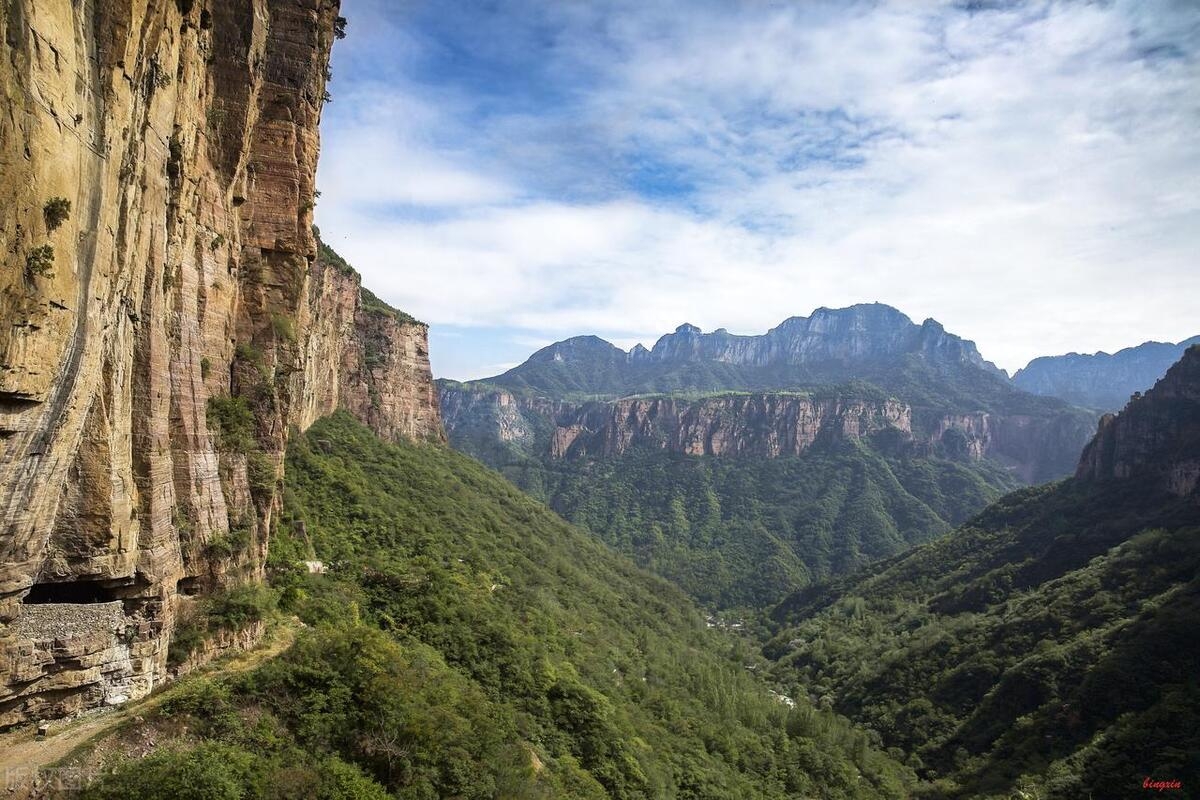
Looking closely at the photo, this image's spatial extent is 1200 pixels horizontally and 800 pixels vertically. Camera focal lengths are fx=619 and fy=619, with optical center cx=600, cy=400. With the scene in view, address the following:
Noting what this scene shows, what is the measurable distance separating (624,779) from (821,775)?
108ft

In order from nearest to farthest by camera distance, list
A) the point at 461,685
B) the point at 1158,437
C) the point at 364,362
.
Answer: the point at 461,685 → the point at 364,362 → the point at 1158,437

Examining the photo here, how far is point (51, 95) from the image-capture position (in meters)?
14.4

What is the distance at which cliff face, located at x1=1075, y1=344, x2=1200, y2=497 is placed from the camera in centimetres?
9906

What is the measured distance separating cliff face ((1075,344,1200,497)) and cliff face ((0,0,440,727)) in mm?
125825

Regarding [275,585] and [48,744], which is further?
[275,585]

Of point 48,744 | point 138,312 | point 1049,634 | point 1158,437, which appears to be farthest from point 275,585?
point 1158,437

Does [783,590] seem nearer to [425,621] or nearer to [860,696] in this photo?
[860,696]

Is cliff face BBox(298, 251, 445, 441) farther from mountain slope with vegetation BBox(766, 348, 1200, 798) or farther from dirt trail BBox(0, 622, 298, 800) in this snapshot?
mountain slope with vegetation BBox(766, 348, 1200, 798)

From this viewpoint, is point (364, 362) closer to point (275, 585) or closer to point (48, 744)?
point (275, 585)

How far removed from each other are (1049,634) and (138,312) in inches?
3647

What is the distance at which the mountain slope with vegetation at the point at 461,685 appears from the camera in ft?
75.1

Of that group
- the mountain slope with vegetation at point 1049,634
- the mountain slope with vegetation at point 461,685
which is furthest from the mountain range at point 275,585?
the mountain slope with vegetation at point 1049,634

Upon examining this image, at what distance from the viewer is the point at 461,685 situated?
3384cm

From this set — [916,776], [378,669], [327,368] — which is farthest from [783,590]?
[378,669]
